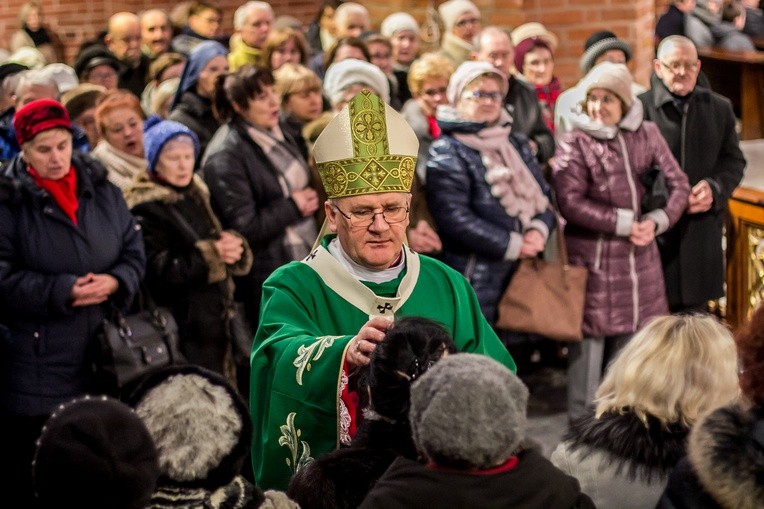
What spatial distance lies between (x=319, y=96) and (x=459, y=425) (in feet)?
14.7

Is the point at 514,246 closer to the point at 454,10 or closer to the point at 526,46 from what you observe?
the point at 526,46

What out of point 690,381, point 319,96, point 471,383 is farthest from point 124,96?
point 471,383

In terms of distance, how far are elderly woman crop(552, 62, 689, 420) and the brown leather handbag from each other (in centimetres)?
10

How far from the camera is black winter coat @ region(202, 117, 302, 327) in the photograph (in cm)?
575

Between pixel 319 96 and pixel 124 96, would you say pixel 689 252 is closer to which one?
pixel 319 96

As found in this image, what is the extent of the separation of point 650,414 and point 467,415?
1048mm

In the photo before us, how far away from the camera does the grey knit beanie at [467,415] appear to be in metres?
2.34

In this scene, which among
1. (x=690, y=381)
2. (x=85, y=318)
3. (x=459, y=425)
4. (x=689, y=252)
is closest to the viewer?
(x=459, y=425)

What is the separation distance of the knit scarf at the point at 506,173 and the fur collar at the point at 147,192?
55.8 inches

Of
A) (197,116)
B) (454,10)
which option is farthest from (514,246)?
(454,10)

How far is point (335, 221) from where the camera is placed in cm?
363

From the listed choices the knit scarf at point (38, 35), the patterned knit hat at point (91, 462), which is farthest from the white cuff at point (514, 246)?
the knit scarf at point (38, 35)

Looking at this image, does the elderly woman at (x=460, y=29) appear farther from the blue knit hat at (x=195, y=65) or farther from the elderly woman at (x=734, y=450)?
the elderly woman at (x=734, y=450)

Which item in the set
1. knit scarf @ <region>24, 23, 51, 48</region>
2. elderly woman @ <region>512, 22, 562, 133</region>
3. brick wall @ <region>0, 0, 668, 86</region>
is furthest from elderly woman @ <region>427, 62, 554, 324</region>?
knit scarf @ <region>24, 23, 51, 48</region>
